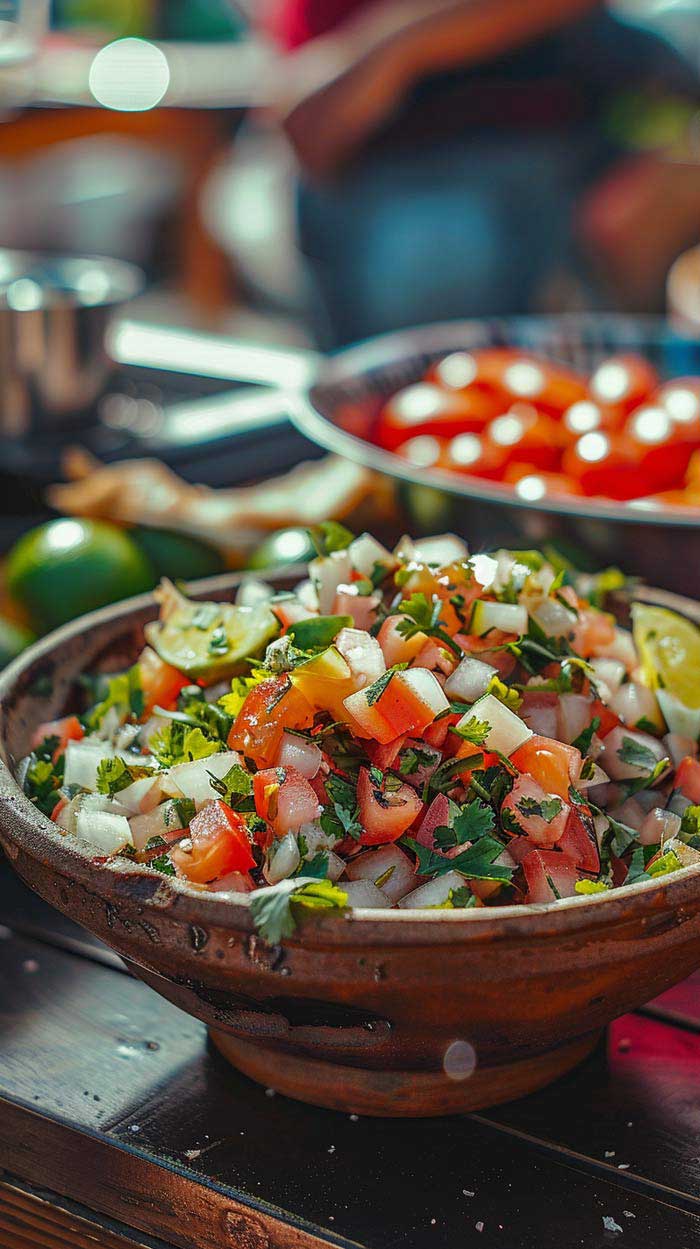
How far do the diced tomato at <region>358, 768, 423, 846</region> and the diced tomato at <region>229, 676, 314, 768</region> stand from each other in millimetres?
75

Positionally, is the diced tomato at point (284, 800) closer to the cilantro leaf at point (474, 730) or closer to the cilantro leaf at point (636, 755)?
the cilantro leaf at point (474, 730)

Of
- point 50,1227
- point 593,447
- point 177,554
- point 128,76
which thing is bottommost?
point 50,1227

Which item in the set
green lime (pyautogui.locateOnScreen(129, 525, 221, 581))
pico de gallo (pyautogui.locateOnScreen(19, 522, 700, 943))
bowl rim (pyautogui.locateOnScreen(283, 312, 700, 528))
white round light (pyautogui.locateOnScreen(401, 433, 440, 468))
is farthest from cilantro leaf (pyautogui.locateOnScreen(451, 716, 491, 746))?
white round light (pyautogui.locateOnScreen(401, 433, 440, 468))

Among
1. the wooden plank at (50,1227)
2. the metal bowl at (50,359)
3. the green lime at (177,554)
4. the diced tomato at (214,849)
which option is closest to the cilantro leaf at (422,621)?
the diced tomato at (214,849)

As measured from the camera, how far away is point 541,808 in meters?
0.88

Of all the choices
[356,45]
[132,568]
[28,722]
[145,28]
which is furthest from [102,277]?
[145,28]

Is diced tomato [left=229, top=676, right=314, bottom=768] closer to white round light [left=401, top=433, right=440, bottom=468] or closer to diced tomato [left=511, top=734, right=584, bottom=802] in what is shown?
diced tomato [left=511, top=734, right=584, bottom=802]

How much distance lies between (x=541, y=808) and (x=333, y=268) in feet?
7.16

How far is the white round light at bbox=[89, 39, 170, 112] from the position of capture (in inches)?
225

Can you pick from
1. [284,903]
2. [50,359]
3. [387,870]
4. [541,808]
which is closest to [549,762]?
[541,808]

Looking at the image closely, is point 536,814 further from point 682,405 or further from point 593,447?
point 682,405

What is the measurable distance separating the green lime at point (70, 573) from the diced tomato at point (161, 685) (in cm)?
50

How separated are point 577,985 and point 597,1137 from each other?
220 mm

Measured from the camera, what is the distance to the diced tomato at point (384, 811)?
0.86m
